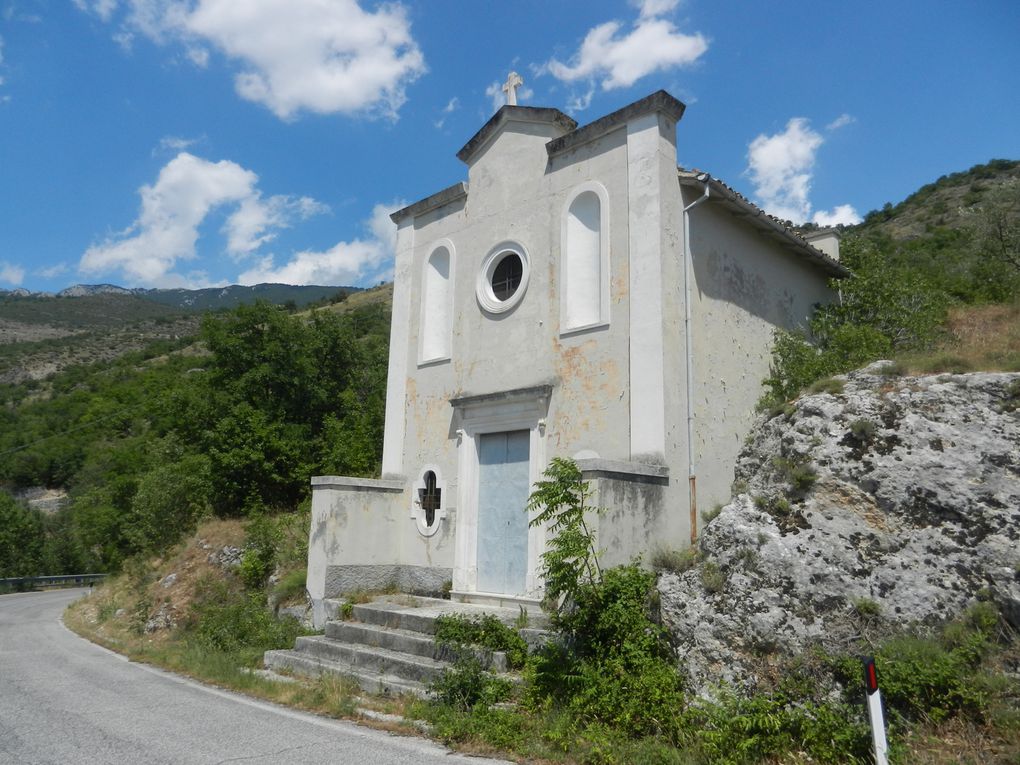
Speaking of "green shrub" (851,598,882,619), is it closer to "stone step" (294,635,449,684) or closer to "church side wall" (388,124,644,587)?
"church side wall" (388,124,644,587)

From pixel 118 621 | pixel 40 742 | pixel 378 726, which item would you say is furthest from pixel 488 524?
pixel 118 621

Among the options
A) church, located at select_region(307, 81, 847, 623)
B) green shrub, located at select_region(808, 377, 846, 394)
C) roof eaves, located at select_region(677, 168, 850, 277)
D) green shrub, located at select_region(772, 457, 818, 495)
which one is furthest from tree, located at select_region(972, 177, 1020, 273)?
green shrub, located at select_region(772, 457, 818, 495)

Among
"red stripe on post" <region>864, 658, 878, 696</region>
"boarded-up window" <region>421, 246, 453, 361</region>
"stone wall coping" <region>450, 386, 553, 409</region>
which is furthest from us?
"boarded-up window" <region>421, 246, 453, 361</region>

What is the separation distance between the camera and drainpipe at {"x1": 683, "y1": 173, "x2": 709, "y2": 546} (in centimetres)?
964

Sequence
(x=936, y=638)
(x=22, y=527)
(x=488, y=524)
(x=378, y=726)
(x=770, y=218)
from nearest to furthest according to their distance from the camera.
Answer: (x=936, y=638), (x=378, y=726), (x=488, y=524), (x=770, y=218), (x=22, y=527)

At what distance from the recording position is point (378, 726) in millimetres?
7199

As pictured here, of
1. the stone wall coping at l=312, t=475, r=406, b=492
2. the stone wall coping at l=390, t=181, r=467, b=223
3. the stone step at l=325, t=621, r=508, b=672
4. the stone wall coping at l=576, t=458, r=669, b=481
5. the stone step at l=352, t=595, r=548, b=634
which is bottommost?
the stone step at l=325, t=621, r=508, b=672

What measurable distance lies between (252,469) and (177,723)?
11198 millimetres

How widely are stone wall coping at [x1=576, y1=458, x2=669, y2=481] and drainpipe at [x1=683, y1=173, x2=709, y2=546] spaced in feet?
2.15

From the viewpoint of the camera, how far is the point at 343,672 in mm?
8727

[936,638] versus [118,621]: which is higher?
[936,638]

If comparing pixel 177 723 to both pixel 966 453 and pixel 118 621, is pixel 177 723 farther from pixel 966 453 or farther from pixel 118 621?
pixel 118 621

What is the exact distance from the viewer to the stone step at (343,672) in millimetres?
7957

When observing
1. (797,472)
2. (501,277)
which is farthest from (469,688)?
(501,277)
